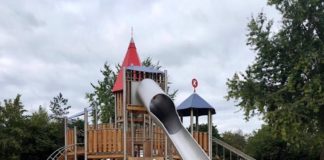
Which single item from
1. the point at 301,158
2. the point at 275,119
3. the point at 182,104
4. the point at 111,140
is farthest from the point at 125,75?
the point at 301,158

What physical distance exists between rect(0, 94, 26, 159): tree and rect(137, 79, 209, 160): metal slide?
526 inches

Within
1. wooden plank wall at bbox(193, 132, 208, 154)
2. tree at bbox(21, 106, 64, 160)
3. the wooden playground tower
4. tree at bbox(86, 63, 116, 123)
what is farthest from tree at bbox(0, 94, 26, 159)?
wooden plank wall at bbox(193, 132, 208, 154)

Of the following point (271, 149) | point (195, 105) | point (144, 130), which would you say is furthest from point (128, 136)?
point (271, 149)

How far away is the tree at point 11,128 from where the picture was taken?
25.8 meters

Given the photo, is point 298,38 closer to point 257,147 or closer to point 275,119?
point 275,119

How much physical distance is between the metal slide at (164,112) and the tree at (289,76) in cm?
869

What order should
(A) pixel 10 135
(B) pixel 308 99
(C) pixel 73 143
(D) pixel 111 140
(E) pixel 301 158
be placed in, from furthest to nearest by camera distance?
(E) pixel 301 158
(A) pixel 10 135
(B) pixel 308 99
(C) pixel 73 143
(D) pixel 111 140

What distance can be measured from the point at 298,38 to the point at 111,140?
1275cm

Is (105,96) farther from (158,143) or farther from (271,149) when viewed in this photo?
(158,143)

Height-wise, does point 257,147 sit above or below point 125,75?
below

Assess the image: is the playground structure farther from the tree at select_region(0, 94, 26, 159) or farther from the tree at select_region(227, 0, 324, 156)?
the tree at select_region(0, 94, 26, 159)

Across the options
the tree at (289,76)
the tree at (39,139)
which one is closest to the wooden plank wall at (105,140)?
the tree at (289,76)

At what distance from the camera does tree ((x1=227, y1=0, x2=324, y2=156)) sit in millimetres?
21987

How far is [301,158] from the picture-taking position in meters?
32.4
